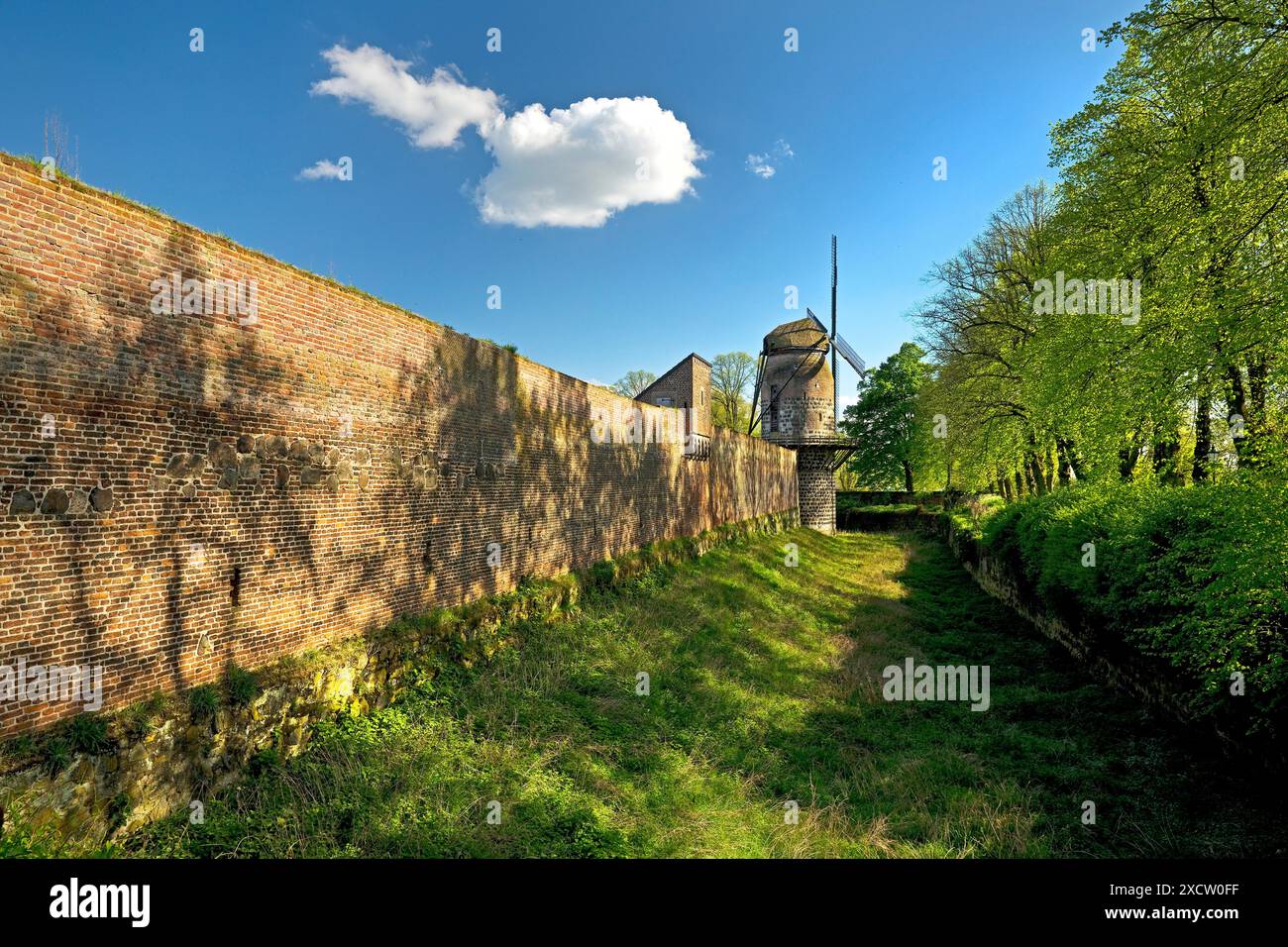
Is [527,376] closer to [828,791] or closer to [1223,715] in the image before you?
[828,791]

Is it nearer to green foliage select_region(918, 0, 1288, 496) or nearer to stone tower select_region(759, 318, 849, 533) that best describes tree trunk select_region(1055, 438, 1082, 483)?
green foliage select_region(918, 0, 1288, 496)

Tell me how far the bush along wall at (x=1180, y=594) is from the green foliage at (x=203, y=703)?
1022 cm

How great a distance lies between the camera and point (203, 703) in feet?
16.5

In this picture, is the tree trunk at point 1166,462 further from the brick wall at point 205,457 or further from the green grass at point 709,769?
the brick wall at point 205,457

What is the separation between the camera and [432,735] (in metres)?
6.55

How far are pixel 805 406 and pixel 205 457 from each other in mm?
34607

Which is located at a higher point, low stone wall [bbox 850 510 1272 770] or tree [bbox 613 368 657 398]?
tree [bbox 613 368 657 398]

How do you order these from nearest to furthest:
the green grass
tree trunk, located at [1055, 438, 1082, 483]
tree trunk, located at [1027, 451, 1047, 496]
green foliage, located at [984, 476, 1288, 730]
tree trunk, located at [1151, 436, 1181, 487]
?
the green grass < green foliage, located at [984, 476, 1288, 730] < tree trunk, located at [1151, 436, 1181, 487] < tree trunk, located at [1055, 438, 1082, 483] < tree trunk, located at [1027, 451, 1047, 496]

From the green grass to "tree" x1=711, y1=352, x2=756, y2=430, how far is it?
1782 inches

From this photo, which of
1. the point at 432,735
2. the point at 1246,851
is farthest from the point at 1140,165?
the point at 432,735

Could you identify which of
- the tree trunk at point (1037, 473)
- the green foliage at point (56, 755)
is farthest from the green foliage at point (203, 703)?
the tree trunk at point (1037, 473)

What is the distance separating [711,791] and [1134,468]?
44.5ft

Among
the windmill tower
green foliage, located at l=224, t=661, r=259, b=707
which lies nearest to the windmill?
the windmill tower

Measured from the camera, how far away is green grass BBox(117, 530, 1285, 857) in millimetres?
5297
